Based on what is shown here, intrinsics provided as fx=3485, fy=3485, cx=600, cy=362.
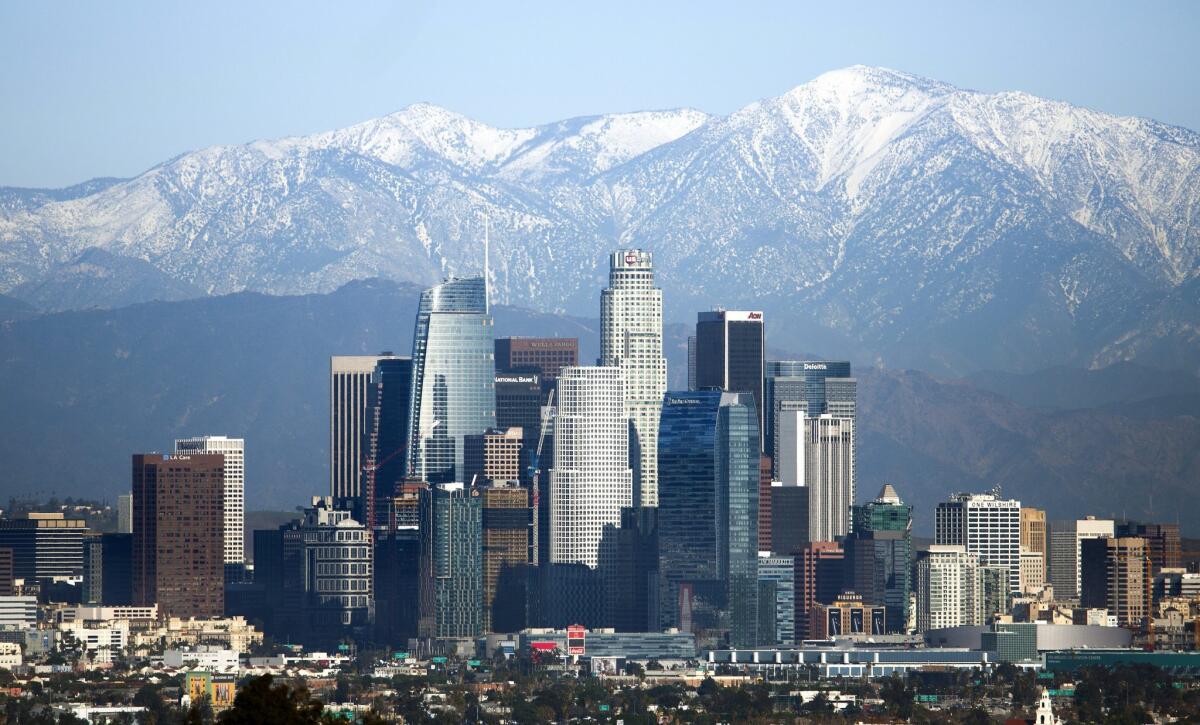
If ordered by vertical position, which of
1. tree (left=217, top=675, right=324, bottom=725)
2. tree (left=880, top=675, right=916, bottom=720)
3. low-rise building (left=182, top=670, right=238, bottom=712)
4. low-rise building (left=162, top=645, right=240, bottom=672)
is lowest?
tree (left=880, top=675, right=916, bottom=720)

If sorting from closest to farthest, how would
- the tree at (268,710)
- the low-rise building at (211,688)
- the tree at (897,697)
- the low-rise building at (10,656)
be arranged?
the tree at (268,710), the low-rise building at (211,688), the tree at (897,697), the low-rise building at (10,656)

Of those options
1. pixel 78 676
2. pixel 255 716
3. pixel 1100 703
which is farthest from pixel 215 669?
pixel 255 716

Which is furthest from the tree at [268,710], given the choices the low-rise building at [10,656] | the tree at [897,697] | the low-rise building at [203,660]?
the low-rise building at [10,656]

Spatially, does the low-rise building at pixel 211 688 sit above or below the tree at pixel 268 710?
below

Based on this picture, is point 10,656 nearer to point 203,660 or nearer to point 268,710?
point 203,660

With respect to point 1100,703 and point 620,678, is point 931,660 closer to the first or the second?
point 620,678

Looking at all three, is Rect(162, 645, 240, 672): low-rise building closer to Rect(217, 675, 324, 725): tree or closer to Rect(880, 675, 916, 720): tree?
Rect(880, 675, 916, 720): tree

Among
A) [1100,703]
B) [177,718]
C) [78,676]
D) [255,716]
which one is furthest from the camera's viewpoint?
[78,676]

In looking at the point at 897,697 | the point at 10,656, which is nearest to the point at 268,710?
the point at 897,697

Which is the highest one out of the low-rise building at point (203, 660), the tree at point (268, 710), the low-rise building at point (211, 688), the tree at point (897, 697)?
the tree at point (268, 710)

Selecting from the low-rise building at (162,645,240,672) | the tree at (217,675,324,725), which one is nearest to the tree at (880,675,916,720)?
the low-rise building at (162,645,240,672)

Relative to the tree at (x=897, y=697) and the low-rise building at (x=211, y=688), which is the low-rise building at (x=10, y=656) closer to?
the low-rise building at (x=211, y=688)
